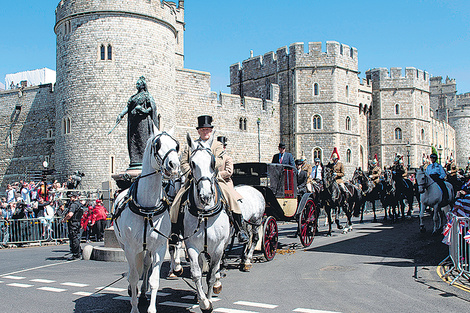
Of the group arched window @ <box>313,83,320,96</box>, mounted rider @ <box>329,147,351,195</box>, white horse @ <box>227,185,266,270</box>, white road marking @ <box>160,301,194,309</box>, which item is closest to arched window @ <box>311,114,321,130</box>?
arched window @ <box>313,83,320,96</box>

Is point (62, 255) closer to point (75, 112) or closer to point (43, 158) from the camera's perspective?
point (75, 112)

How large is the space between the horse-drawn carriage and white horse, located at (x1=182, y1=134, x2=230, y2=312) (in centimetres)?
370

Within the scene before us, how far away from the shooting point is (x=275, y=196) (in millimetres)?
10445

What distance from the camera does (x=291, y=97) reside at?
140ft

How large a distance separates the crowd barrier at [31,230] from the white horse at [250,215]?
8226 mm

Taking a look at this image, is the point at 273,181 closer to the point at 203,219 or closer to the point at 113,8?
the point at 203,219

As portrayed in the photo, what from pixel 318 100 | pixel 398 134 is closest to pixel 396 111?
pixel 398 134

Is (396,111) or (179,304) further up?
(396,111)

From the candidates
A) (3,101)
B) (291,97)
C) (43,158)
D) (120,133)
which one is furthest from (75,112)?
(291,97)

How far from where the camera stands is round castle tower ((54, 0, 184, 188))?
28.2 meters

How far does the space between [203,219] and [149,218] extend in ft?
2.31

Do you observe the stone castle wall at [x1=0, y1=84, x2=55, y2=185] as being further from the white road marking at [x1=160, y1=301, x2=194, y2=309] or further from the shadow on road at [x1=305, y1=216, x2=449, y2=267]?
the white road marking at [x1=160, y1=301, x2=194, y2=309]

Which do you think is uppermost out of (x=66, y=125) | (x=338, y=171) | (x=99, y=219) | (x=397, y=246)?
(x=66, y=125)

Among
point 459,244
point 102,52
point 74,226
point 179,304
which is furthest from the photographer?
point 102,52
